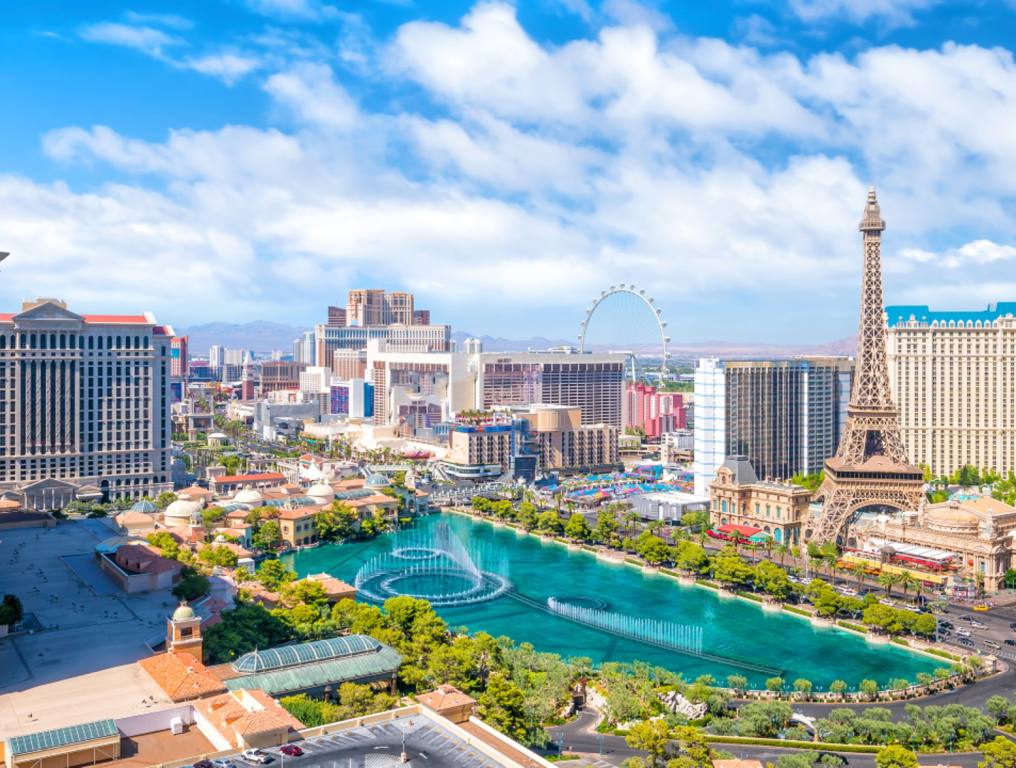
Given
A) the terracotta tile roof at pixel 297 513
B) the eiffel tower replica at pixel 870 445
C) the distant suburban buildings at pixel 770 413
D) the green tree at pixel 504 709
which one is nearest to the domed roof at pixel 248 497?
the terracotta tile roof at pixel 297 513

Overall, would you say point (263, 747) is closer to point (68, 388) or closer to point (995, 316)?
point (68, 388)

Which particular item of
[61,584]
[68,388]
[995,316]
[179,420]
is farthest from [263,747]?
[179,420]

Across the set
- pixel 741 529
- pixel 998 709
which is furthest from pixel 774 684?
pixel 741 529

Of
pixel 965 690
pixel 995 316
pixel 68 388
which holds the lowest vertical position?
pixel 965 690

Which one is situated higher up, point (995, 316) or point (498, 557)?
point (995, 316)

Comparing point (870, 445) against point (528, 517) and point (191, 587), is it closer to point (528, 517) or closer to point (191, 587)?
point (528, 517)

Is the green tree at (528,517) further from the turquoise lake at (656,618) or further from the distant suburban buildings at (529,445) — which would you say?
the distant suburban buildings at (529,445)

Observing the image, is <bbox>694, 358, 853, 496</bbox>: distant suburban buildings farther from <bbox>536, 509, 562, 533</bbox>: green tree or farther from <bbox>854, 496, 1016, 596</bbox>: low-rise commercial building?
<bbox>854, 496, 1016, 596</bbox>: low-rise commercial building
